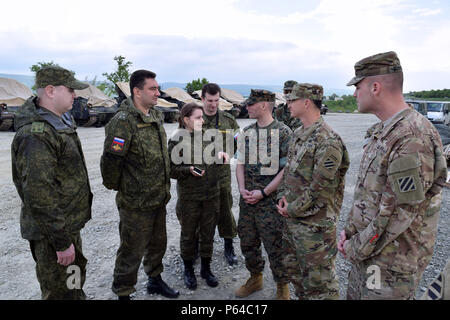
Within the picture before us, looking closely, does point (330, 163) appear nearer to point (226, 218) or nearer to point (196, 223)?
point (196, 223)

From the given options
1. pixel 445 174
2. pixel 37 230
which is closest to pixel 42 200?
pixel 37 230

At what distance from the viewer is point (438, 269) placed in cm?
359

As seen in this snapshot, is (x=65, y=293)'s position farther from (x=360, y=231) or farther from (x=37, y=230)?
(x=360, y=231)

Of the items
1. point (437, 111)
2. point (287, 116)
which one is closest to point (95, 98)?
point (287, 116)

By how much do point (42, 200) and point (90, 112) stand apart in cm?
1463

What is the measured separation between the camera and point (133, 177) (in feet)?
9.02

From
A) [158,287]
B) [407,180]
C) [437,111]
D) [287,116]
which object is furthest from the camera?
[437,111]

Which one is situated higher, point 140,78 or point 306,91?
point 140,78

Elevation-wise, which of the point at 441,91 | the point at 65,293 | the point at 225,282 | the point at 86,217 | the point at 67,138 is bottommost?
the point at 225,282

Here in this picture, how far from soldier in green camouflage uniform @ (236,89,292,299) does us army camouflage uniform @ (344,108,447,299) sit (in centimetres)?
106

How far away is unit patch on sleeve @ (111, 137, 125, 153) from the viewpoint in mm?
2602

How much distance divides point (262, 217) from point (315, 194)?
0.76 metres

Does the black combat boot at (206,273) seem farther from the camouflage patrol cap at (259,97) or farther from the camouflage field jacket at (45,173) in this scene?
the camouflage patrol cap at (259,97)

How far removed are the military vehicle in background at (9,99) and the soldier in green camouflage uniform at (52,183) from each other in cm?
1297
